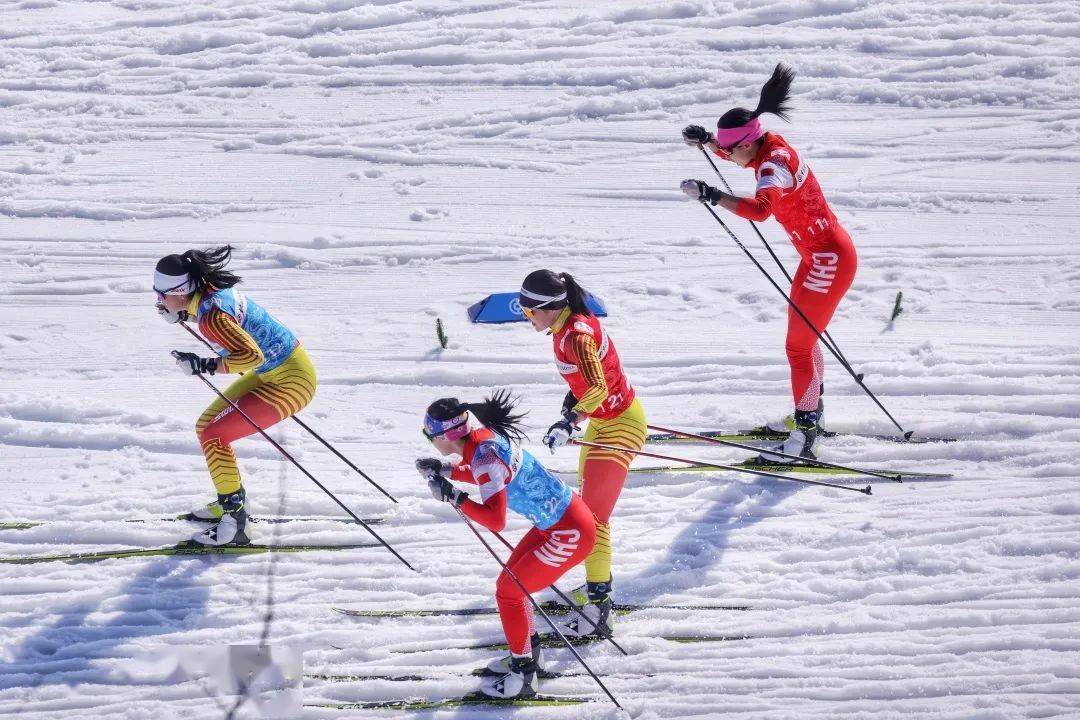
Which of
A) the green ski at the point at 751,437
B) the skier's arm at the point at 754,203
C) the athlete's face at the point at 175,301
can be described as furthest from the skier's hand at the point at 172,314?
the skier's arm at the point at 754,203

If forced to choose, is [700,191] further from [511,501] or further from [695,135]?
[511,501]

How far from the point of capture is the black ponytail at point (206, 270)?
5.57 metres

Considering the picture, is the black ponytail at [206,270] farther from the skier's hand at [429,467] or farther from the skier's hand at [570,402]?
the skier's hand at [570,402]

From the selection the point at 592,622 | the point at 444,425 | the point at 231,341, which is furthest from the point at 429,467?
the point at 231,341

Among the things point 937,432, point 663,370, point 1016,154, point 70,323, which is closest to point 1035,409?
point 937,432

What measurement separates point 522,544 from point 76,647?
259cm

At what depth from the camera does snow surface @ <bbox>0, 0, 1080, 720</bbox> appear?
17.8ft

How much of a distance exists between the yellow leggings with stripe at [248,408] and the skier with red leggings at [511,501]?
152 centimetres

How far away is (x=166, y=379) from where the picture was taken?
24.9ft

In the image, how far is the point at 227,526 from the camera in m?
6.10

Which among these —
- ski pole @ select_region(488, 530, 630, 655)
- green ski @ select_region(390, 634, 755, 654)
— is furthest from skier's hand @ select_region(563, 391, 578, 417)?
green ski @ select_region(390, 634, 755, 654)

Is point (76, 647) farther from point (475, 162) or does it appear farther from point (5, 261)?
point (475, 162)

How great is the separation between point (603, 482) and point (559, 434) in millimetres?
512

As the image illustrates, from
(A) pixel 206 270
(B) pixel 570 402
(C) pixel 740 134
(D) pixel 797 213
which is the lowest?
(B) pixel 570 402
